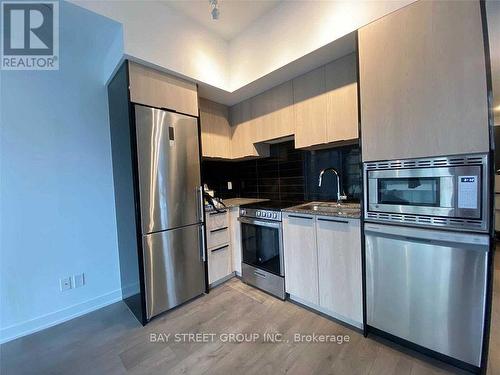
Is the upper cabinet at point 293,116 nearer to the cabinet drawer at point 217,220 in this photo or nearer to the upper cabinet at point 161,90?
the upper cabinet at point 161,90

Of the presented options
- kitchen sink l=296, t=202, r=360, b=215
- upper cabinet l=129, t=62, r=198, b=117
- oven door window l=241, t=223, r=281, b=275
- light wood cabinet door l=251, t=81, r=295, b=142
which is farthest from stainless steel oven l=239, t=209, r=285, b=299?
upper cabinet l=129, t=62, r=198, b=117

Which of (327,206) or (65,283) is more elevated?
(327,206)

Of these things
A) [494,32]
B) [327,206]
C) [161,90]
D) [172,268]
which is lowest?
[172,268]

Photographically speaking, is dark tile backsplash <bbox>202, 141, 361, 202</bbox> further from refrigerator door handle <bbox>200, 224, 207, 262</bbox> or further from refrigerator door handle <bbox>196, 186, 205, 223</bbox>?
refrigerator door handle <bbox>200, 224, 207, 262</bbox>

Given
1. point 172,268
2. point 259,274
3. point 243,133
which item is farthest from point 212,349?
point 243,133

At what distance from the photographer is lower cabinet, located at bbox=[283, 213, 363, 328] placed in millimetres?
1666

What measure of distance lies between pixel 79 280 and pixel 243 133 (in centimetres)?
241

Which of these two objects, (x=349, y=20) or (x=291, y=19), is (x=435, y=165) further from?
(x=291, y=19)

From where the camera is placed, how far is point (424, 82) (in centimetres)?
129

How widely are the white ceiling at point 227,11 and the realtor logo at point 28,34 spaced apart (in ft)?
3.05

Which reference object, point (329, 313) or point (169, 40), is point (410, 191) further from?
point (169, 40)

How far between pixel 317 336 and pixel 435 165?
147cm

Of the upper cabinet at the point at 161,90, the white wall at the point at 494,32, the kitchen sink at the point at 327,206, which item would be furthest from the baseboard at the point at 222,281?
the white wall at the point at 494,32

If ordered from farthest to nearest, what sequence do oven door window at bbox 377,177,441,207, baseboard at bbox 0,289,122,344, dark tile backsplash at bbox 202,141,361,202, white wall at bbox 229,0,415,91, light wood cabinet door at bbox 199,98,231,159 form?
1. light wood cabinet door at bbox 199,98,231,159
2. dark tile backsplash at bbox 202,141,361,202
3. baseboard at bbox 0,289,122,344
4. white wall at bbox 229,0,415,91
5. oven door window at bbox 377,177,441,207
